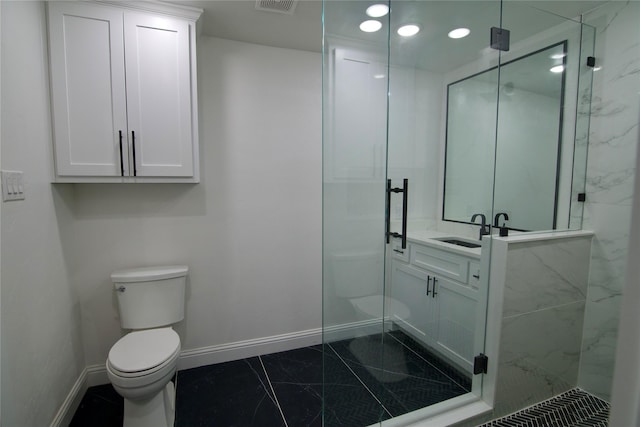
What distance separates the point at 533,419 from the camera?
5.63 feet

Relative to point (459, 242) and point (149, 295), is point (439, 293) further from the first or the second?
point (149, 295)

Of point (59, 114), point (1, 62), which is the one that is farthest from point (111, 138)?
point (1, 62)

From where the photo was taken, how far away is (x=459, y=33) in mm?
2029

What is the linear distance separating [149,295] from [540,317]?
7.87 feet

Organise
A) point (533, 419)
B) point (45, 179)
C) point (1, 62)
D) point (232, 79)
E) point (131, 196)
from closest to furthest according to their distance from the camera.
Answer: point (1, 62)
point (45, 179)
point (533, 419)
point (131, 196)
point (232, 79)

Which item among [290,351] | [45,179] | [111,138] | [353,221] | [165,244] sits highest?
[111,138]

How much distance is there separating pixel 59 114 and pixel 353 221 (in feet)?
5.68

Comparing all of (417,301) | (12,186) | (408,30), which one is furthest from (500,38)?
(12,186)

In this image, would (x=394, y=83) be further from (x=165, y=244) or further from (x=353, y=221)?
(x=165, y=244)

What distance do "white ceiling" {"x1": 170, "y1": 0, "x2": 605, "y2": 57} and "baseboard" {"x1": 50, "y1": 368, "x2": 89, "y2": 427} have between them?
2.37 m

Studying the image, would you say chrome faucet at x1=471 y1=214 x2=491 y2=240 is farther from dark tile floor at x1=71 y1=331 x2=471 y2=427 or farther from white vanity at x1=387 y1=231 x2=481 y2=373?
dark tile floor at x1=71 y1=331 x2=471 y2=427

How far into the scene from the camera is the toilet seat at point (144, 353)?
148cm

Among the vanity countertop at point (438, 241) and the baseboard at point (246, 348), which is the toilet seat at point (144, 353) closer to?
the baseboard at point (246, 348)

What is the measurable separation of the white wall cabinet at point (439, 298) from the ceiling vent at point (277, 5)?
163 cm
